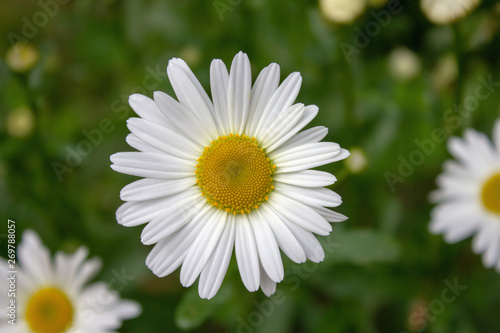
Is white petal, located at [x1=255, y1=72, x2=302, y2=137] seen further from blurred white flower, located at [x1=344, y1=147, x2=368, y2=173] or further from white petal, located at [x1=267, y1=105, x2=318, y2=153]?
blurred white flower, located at [x1=344, y1=147, x2=368, y2=173]

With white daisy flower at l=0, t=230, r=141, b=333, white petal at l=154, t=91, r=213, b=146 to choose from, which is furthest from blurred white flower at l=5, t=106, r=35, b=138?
white petal at l=154, t=91, r=213, b=146

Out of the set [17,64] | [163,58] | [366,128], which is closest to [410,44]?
[366,128]

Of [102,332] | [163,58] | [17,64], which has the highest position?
[163,58]

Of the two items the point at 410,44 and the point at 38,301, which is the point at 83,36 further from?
the point at 410,44

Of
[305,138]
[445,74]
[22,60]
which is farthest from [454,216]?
[22,60]

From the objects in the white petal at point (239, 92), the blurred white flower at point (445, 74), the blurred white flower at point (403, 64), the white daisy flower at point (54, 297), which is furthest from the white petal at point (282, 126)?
the blurred white flower at point (445, 74)

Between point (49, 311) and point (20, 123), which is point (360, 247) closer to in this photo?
point (49, 311)
